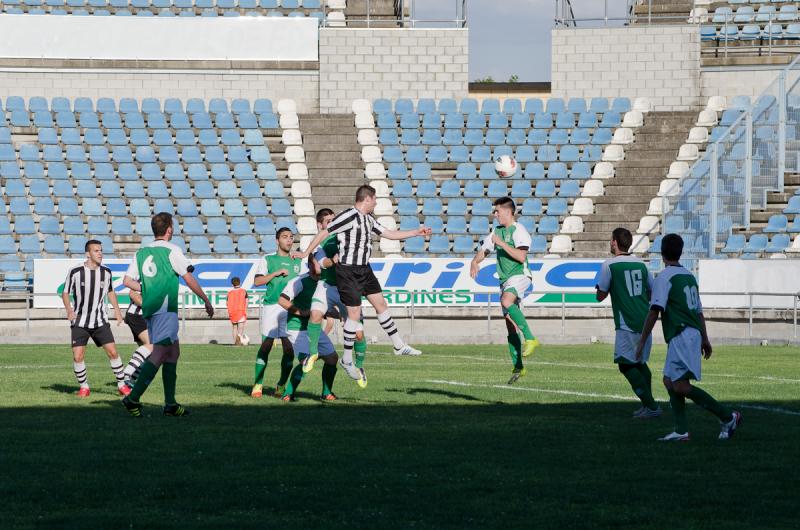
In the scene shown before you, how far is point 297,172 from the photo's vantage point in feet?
124

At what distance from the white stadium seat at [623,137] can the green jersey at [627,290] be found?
25525 mm

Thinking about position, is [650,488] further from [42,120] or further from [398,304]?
[42,120]

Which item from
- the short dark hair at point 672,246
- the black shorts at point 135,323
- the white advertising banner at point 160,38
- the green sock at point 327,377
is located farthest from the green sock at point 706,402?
the white advertising banner at point 160,38

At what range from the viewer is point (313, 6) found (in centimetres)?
4184

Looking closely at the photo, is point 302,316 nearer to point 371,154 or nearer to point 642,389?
point 642,389

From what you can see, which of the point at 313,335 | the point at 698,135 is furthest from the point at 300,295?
the point at 698,135

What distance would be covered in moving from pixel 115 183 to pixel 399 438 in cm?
2709

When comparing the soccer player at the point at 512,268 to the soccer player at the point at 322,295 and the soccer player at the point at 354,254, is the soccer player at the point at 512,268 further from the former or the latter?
the soccer player at the point at 322,295

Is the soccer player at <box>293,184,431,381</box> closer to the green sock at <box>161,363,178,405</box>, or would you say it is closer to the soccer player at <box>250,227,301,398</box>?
the soccer player at <box>250,227,301,398</box>

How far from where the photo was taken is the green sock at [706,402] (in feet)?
35.3

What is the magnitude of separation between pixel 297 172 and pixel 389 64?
5441 mm

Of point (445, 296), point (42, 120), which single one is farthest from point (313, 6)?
point (445, 296)

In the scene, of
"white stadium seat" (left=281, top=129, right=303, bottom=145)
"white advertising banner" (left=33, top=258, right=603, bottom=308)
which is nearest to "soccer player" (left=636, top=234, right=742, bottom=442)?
"white advertising banner" (left=33, top=258, right=603, bottom=308)

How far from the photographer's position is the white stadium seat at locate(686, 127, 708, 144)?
1495 inches
